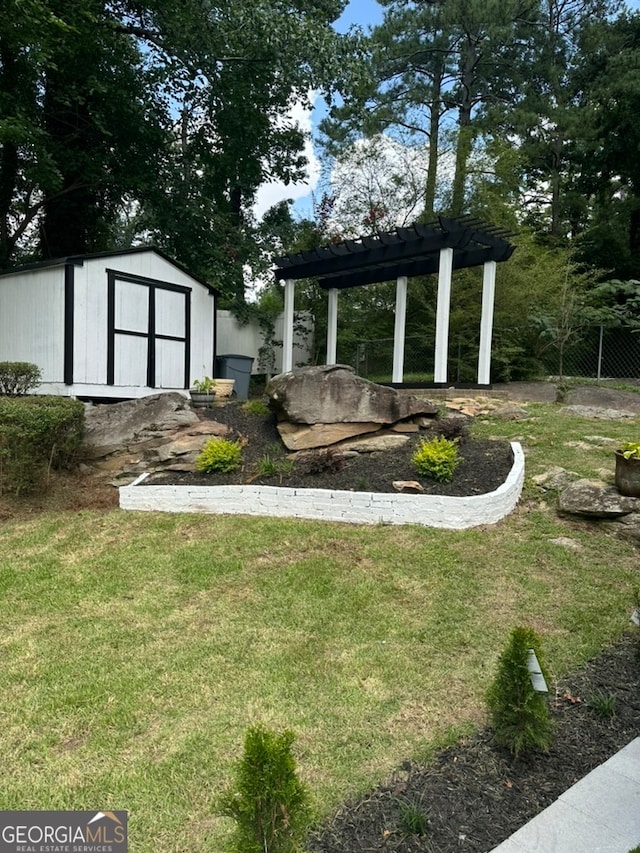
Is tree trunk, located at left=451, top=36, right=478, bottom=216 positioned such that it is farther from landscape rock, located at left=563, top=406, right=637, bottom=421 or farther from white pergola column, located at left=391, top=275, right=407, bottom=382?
landscape rock, located at left=563, top=406, right=637, bottom=421

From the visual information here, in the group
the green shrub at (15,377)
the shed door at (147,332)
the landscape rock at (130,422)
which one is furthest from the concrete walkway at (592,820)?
the shed door at (147,332)

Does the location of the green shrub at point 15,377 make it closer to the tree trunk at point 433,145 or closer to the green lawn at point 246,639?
the green lawn at point 246,639

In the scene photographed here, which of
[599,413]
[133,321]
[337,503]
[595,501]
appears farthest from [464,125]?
[337,503]

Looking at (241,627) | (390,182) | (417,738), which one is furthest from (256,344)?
(417,738)

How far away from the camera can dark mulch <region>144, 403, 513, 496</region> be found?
5242 millimetres

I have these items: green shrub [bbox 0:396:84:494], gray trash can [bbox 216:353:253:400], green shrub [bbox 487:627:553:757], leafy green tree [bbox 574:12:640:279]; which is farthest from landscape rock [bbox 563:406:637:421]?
leafy green tree [bbox 574:12:640:279]

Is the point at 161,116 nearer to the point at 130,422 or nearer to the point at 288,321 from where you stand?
A: the point at 288,321

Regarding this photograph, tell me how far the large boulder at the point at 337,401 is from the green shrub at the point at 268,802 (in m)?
5.05

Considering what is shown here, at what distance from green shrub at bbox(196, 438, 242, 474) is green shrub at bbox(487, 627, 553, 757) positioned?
4.12 m

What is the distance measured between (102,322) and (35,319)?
0.93m

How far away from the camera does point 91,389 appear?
27.5 ft

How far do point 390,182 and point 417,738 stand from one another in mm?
17540

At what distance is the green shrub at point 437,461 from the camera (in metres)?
5.26

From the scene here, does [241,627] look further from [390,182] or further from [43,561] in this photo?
[390,182]
